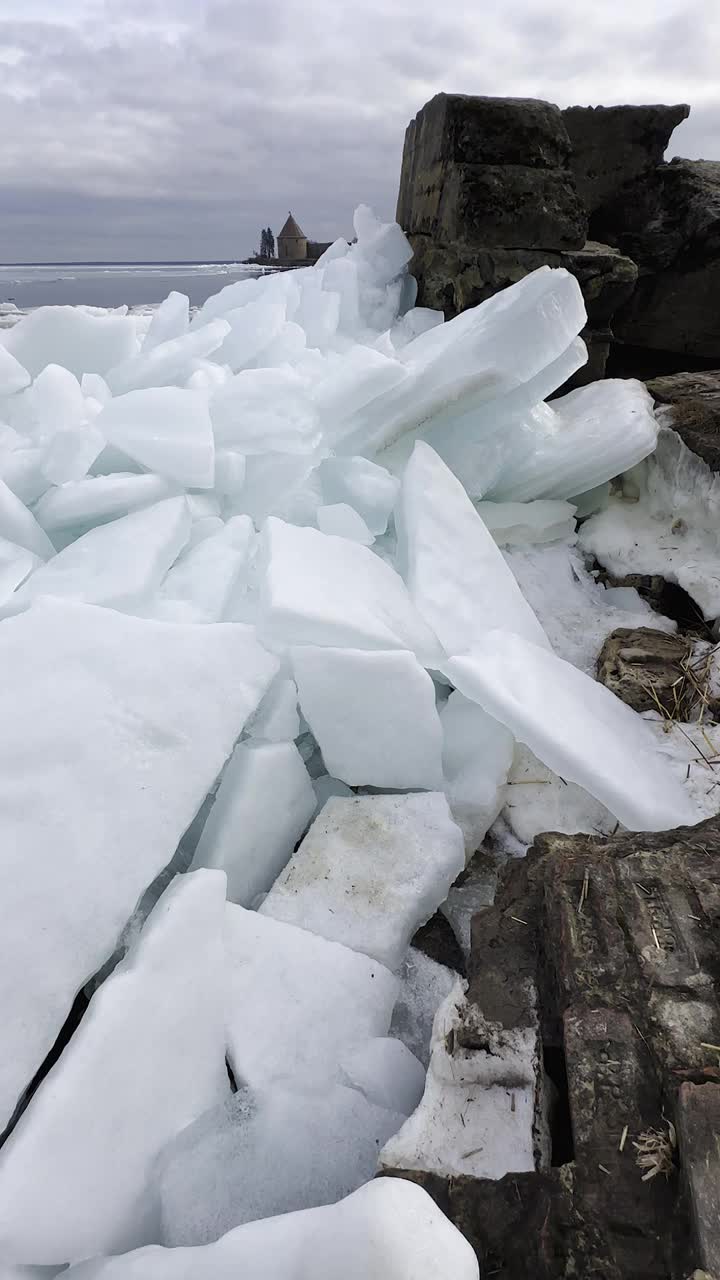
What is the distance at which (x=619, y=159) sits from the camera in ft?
16.3

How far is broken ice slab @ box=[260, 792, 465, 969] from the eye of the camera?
1.51 meters

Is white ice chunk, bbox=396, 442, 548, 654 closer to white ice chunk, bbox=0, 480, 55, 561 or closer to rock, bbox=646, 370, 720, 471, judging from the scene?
rock, bbox=646, 370, 720, 471

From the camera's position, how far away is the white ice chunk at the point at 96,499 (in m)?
2.18

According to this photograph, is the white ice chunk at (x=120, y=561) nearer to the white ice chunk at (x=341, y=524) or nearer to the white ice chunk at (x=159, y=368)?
the white ice chunk at (x=341, y=524)

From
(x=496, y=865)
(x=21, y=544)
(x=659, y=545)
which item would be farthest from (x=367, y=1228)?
(x=659, y=545)

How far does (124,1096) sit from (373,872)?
2.02 ft

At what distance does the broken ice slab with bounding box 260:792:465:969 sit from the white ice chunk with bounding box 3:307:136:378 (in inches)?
83.4

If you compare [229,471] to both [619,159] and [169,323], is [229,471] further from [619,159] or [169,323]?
[619,159]

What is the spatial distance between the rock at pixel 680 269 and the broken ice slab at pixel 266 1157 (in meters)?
5.33

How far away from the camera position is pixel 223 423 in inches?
100

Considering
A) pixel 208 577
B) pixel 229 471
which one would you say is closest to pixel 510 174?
pixel 229 471

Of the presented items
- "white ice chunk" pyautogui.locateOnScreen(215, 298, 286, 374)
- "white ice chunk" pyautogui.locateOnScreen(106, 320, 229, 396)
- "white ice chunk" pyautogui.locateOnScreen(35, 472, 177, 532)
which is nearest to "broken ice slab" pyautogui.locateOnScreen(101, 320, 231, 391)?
"white ice chunk" pyautogui.locateOnScreen(106, 320, 229, 396)

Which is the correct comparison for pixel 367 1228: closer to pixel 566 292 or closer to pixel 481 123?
pixel 566 292

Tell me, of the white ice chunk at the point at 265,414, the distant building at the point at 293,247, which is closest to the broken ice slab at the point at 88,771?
the white ice chunk at the point at 265,414
